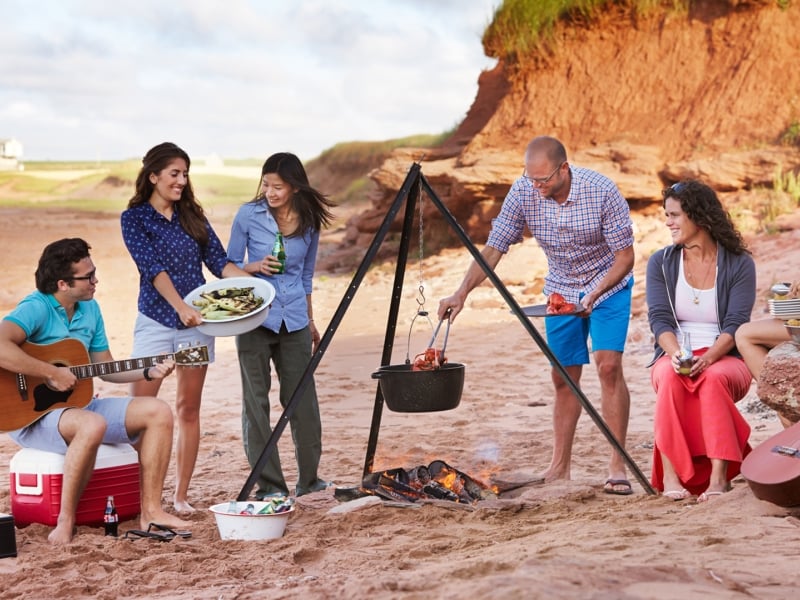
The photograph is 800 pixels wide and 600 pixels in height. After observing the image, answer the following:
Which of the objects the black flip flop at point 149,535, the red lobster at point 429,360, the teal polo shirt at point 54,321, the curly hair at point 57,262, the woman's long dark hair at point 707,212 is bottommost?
the black flip flop at point 149,535

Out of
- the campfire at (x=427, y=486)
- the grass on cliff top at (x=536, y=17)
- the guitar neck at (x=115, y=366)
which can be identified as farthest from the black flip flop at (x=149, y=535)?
the grass on cliff top at (x=536, y=17)

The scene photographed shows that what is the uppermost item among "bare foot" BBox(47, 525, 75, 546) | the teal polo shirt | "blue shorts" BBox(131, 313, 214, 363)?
the teal polo shirt

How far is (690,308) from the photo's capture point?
19.5ft

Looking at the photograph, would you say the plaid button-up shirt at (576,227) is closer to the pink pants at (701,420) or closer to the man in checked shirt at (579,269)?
the man in checked shirt at (579,269)

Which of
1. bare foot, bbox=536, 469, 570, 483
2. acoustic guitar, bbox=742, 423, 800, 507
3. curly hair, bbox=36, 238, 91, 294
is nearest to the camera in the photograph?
acoustic guitar, bbox=742, 423, 800, 507

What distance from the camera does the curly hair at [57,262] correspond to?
5.54 metres

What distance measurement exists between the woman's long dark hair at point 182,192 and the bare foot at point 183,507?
1439 mm

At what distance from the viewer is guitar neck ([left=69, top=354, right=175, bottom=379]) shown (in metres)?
5.47

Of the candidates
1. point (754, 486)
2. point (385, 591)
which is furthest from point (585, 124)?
point (385, 591)

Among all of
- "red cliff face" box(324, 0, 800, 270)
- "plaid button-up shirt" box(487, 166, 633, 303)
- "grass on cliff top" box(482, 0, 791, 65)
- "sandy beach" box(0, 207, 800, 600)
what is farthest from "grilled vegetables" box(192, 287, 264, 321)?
"grass on cliff top" box(482, 0, 791, 65)

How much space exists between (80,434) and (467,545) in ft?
6.51

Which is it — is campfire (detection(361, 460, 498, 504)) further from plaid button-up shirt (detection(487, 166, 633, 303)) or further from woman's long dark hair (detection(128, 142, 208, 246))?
woman's long dark hair (detection(128, 142, 208, 246))

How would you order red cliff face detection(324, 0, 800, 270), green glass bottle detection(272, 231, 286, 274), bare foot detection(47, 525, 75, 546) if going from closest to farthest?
bare foot detection(47, 525, 75, 546) → green glass bottle detection(272, 231, 286, 274) → red cliff face detection(324, 0, 800, 270)

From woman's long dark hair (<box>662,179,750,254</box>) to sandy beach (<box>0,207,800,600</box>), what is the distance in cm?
131
